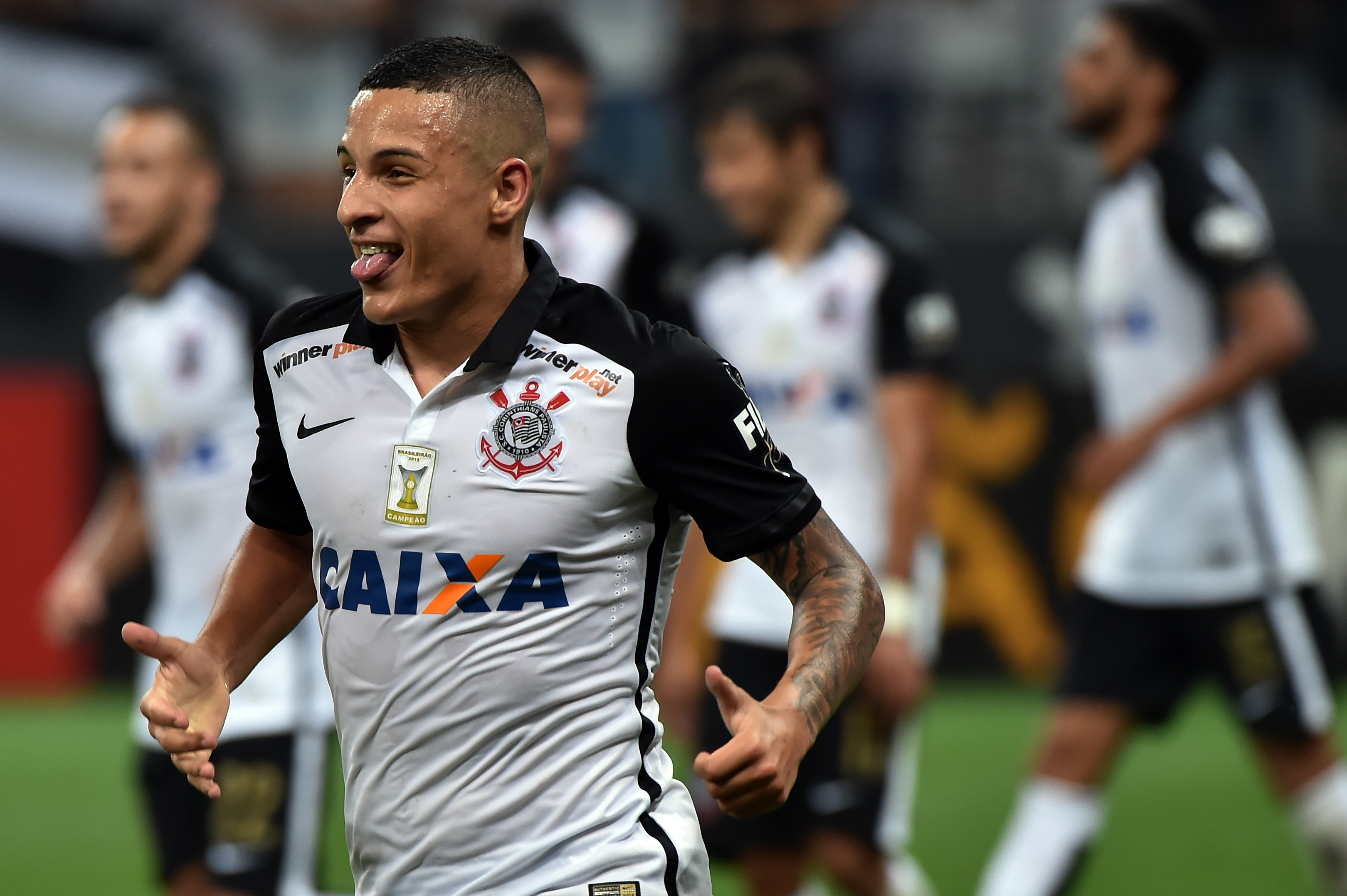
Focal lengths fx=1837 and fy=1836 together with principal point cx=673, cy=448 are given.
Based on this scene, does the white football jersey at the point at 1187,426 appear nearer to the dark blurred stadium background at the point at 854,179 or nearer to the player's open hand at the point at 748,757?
the player's open hand at the point at 748,757

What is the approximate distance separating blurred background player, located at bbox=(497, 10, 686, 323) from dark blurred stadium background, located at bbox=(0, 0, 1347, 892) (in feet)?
16.0

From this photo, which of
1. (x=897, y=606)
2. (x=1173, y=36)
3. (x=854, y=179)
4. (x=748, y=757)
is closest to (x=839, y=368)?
(x=897, y=606)

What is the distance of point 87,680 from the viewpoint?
1158cm

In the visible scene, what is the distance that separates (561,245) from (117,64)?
909 centimetres

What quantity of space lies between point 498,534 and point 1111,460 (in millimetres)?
2919

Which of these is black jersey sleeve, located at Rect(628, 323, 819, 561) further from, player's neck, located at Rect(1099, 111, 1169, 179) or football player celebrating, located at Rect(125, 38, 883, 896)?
player's neck, located at Rect(1099, 111, 1169, 179)

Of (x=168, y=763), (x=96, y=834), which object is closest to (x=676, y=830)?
(x=168, y=763)

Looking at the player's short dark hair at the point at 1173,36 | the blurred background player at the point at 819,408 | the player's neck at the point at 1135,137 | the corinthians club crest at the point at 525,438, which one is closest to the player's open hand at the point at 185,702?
the corinthians club crest at the point at 525,438

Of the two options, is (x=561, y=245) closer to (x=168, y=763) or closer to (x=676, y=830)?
(x=168, y=763)

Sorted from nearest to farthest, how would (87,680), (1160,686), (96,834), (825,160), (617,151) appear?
(1160,686)
(825,160)
(96,834)
(87,680)
(617,151)

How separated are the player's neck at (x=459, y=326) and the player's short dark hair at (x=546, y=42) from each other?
9.51ft

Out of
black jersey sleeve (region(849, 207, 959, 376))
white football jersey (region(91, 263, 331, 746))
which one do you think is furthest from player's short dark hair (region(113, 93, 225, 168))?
black jersey sleeve (region(849, 207, 959, 376))

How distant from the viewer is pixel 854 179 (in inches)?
505

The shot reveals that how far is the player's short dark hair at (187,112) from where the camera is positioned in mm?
5457
